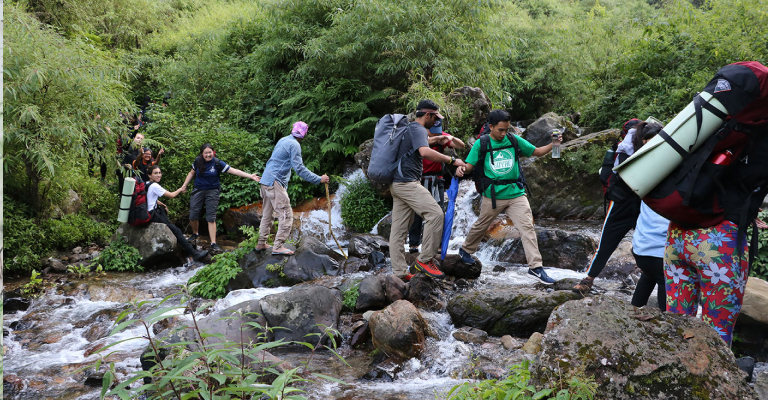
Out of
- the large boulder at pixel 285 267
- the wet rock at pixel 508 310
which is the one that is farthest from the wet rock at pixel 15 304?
the wet rock at pixel 508 310

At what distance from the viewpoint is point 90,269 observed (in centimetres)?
922

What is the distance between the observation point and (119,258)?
9406 millimetres

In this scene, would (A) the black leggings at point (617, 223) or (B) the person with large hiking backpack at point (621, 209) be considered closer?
(B) the person with large hiking backpack at point (621, 209)

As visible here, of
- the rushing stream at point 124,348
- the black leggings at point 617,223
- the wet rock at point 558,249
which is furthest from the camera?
the wet rock at point 558,249

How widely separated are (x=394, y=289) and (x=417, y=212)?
113 cm

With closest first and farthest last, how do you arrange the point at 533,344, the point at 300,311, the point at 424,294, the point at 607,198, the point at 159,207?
the point at 607,198 < the point at 533,344 < the point at 300,311 < the point at 424,294 < the point at 159,207

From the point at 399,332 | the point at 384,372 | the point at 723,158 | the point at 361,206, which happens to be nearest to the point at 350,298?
the point at 399,332

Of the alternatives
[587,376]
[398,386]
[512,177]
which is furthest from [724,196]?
[512,177]

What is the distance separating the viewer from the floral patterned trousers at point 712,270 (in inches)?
110

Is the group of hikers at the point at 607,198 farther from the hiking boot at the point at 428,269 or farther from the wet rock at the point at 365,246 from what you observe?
the wet rock at the point at 365,246

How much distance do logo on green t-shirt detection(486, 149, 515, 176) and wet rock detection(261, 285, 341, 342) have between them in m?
2.78

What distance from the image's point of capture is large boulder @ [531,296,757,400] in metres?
2.67

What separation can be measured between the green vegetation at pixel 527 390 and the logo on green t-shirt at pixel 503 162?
3.61m

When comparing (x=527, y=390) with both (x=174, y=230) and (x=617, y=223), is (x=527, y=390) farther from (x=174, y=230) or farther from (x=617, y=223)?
(x=174, y=230)
